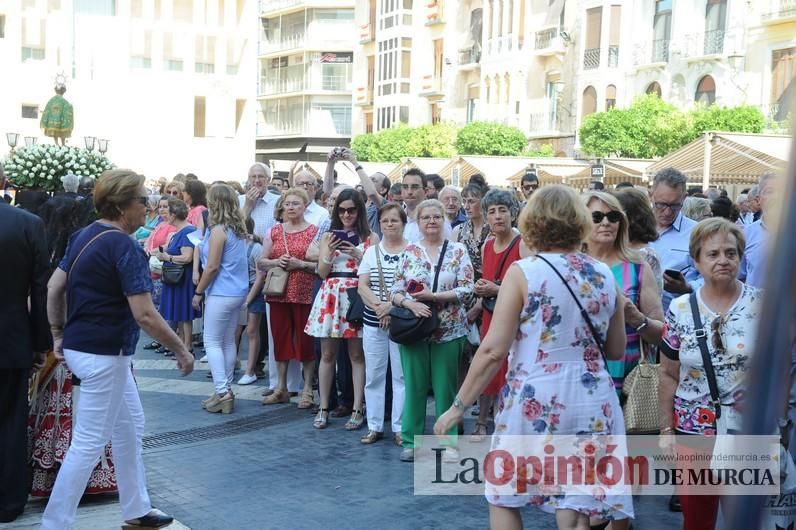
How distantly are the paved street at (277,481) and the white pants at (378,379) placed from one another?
0.70 ft

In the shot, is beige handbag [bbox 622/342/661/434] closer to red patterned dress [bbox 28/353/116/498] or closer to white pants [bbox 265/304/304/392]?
red patterned dress [bbox 28/353/116/498]

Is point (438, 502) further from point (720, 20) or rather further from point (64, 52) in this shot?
point (64, 52)

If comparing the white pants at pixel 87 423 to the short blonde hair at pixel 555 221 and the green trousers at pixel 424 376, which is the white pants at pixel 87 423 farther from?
the green trousers at pixel 424 376

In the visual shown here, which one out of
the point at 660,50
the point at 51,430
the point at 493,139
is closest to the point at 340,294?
the point at 51,430

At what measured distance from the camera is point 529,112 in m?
47.9

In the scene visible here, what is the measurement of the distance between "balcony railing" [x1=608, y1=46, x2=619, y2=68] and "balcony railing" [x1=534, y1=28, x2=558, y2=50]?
4915 mm

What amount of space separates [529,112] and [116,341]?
147 ft

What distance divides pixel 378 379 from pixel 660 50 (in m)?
35.3

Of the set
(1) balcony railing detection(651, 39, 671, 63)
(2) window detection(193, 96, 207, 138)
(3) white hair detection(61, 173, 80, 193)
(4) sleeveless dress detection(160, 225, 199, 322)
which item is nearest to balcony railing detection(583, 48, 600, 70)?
(1) balcony railing detection(651, 39, 671, 63)

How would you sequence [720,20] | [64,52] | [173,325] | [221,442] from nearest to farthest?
[221,442], [173,325], [720,20], [64,52]

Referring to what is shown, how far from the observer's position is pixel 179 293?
10789mm

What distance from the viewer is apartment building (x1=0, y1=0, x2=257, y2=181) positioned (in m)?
47.2

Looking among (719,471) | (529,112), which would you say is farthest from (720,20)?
(719,471)

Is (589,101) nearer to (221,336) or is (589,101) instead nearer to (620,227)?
(221,336)
